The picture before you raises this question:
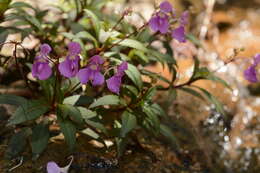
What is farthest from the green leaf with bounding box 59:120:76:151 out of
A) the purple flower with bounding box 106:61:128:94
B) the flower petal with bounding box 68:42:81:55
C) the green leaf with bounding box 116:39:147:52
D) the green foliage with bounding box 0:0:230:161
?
the green leaf with bounding box 116:39:147:52

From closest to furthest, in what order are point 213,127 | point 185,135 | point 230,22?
1. point 185,135
2. point 213,127
3. point 230,22

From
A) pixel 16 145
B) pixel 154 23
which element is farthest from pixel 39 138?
pixel 154 23

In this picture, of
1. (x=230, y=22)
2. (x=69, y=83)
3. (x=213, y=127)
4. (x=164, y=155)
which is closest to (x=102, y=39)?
(x=69, y=83)

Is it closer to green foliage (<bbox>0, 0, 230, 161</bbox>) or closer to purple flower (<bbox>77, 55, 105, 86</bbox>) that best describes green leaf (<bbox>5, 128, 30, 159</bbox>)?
green foliage (<bbox>0, 0, 230, 161</bbox>)

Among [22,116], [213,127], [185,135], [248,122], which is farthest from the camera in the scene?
[248,122]

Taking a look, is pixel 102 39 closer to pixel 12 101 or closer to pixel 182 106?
pixel 12 101

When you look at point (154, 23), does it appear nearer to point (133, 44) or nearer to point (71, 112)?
point (133, 44)
